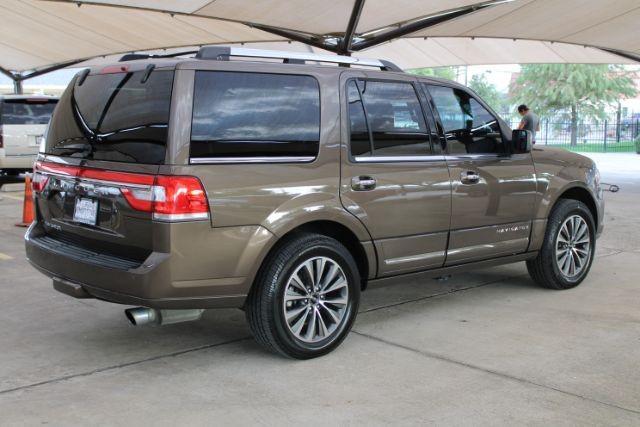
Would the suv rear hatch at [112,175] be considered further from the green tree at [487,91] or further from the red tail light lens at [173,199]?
the green tree at [487,91]

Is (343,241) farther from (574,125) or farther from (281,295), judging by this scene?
(574,125)

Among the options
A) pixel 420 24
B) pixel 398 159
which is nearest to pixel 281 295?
pixel 398 159

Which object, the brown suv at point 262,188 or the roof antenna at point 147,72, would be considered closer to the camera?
the brown suv at point 262,188

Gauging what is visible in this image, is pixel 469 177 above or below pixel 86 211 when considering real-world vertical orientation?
above

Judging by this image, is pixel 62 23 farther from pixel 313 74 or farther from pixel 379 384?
pixel 379 384

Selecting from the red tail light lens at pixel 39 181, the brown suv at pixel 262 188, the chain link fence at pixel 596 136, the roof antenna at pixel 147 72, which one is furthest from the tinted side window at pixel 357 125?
the chain link fence at pixel 596 136

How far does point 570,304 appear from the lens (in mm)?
5957

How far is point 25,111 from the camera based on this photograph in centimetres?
1426

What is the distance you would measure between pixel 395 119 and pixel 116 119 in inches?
76.0

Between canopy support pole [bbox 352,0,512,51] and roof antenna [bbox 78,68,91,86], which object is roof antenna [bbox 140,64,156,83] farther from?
canopy support pole [bbox 352,0,512,51]

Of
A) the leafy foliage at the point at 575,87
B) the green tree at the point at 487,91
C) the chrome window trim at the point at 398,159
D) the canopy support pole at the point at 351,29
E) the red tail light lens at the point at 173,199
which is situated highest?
the green tree at the point at 487,91

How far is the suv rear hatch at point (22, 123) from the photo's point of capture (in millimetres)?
14172

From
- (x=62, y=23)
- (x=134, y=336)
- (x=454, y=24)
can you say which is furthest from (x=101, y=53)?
(x=134, y=336)

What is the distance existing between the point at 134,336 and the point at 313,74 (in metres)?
2.25
